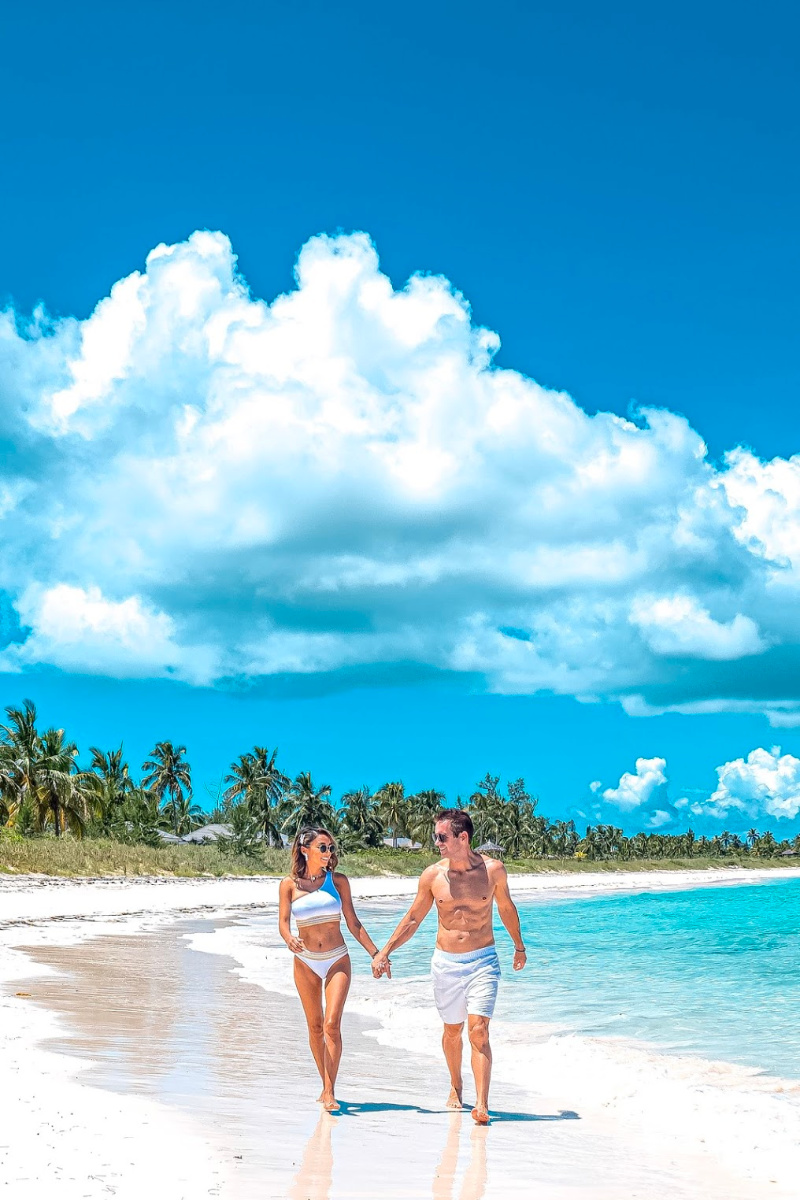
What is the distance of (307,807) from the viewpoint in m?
75.3

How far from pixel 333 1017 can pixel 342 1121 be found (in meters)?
0.65

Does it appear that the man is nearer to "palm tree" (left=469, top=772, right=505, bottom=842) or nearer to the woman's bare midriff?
the woman's bare midriff

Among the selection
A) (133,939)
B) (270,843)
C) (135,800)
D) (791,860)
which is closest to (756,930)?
(133,939)

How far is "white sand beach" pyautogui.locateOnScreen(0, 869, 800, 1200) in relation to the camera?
17.7ft

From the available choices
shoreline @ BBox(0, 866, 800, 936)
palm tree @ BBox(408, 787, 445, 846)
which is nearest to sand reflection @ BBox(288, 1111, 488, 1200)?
shoreline @ BBox(0, 866, 800, 936)

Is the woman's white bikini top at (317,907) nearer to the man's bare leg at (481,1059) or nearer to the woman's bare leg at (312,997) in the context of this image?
the woman's bare leg at (312,997)

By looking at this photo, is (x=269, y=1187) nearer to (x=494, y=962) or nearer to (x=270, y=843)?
(x=494, y=962)

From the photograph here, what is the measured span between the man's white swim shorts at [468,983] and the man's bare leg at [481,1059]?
0.21ft

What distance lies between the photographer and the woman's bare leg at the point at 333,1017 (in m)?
6.72

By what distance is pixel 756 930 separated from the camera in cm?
3131

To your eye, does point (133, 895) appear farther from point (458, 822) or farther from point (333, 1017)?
point (458, 822)

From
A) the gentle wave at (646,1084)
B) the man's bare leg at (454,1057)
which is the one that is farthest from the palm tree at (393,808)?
the man's bare leg at (454,1057)

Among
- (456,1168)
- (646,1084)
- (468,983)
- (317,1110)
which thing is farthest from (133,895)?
(456,1168)

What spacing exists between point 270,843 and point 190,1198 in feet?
225
